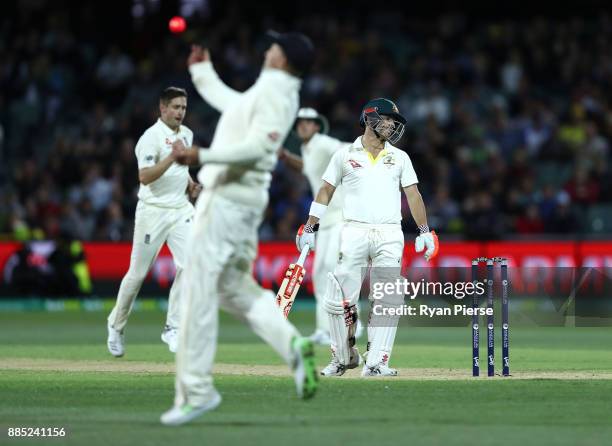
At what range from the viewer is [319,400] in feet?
31.9

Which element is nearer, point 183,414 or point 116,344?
point 183,414

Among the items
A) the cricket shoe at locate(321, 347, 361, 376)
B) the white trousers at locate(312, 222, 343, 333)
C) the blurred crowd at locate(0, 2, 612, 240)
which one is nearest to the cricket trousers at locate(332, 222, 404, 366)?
the cricket shoe at locate(321, 347, 361, 376)

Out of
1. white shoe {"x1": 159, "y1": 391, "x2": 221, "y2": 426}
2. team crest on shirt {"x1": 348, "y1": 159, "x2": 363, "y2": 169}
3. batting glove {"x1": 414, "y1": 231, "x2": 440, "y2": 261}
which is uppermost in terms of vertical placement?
team crest on shirt {"x1": 348, "y1": 159, "x2": 363, "y2": 169}

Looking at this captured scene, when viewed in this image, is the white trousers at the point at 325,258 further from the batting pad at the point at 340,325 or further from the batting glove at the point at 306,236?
the batting pad at the point at 340,325

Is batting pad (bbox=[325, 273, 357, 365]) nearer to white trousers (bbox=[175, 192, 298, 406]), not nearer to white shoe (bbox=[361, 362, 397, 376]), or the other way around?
white shoe (bbox=[361, 362, 397, 376])

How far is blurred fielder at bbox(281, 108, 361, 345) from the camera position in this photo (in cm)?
1538

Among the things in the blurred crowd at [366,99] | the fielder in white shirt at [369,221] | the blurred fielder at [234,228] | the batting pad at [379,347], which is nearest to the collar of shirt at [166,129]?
the fielder in white shirt at [369,221]

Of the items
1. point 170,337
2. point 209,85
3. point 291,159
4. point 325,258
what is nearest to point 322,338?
point 325,258

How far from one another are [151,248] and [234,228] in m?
4.73

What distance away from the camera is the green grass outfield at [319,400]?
26.2ft

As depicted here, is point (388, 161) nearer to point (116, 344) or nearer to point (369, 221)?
point (369, 221)

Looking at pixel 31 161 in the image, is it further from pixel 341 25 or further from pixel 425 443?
pixel 425 443

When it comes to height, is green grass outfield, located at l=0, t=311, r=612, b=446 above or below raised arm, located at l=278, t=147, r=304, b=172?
below

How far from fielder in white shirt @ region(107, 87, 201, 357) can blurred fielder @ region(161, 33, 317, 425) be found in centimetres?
425
